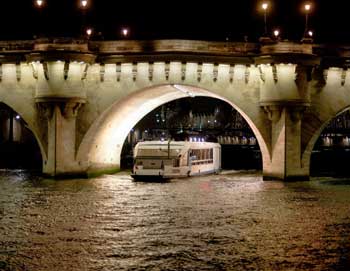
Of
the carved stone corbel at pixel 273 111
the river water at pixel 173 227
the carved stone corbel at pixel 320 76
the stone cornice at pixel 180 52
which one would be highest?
the stone cornice at pixel 180 52

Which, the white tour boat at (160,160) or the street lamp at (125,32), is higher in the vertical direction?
the street lamp at (125,32)

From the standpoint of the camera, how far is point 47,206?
26.6m

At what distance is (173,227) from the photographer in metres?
21.5

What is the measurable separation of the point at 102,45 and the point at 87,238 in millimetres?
21358

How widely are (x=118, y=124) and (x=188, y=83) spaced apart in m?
7.52

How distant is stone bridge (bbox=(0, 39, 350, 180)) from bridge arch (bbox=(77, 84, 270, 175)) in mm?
168

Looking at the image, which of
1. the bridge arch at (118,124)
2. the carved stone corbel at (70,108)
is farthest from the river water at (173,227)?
the carved stone corbel at (70,108)

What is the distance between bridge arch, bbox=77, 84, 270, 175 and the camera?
39.7 meters

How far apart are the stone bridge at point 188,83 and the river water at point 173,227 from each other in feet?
10.5

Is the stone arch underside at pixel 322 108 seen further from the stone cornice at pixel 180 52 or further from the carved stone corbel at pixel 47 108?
the carved stone corbel at pixel 47 108

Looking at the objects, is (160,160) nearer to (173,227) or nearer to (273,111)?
(273,111)

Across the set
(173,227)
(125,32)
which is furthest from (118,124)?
(173,227)

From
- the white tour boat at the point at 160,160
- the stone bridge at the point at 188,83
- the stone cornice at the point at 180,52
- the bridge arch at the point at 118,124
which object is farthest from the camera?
the bridge arch at the point at 118,124

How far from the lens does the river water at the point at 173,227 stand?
53.6 feet
